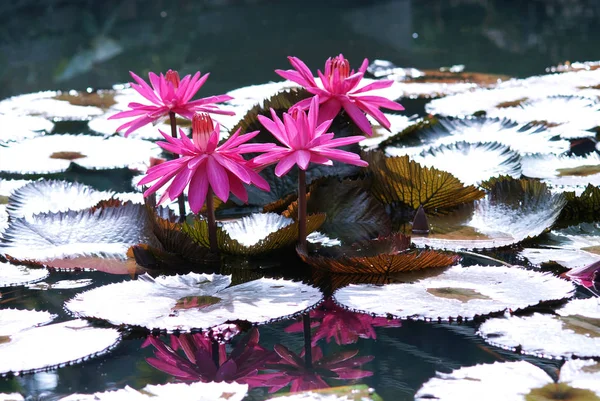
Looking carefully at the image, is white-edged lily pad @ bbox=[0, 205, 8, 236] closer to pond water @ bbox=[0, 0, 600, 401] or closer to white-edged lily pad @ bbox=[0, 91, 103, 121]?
pond water @ bbox=[0, 0, 600, 401]

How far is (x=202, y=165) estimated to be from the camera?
1005mm

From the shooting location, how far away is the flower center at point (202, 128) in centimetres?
97

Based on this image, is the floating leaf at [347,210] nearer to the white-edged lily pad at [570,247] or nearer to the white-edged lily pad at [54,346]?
the white-edged lily pad at [570,247]

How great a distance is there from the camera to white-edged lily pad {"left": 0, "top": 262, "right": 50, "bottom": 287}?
3.55ft

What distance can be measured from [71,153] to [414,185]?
933 millimetres

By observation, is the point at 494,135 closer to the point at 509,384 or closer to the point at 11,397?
the point at 509,384

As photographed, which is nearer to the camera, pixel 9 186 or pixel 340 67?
pixel 340 67

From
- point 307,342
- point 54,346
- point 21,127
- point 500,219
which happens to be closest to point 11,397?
point 54,346

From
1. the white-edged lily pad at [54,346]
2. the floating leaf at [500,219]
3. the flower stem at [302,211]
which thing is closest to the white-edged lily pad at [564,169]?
the floating leaf at [500,219]

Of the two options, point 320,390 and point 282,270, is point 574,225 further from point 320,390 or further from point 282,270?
point 320,390

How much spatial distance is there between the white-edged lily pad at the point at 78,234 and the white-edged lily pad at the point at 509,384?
1.87ft

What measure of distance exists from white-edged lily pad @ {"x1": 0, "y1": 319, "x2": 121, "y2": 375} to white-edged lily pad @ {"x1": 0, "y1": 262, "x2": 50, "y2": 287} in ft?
0.63

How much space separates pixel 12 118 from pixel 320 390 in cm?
175

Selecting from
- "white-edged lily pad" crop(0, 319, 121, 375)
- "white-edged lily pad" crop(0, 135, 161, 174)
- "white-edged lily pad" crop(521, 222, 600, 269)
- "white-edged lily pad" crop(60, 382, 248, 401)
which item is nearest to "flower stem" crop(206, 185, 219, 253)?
"white-edged lily pad" crop(0, 319, 121, 375)
